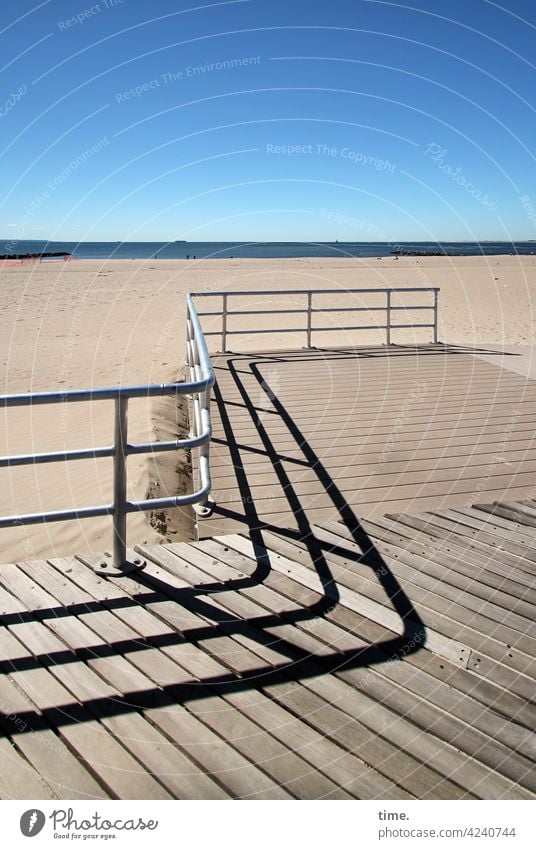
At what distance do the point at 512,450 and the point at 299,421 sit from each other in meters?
1.92

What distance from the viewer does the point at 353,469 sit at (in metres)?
5.02

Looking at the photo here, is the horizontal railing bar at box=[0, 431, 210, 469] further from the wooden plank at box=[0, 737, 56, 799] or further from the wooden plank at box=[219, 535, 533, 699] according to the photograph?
the wooden plank at box=[0, 737, 56, 799]

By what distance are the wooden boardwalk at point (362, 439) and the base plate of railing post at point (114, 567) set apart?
0.56 meters

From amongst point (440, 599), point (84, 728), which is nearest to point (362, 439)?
point (440, 599)

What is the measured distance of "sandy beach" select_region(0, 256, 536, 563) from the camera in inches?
223

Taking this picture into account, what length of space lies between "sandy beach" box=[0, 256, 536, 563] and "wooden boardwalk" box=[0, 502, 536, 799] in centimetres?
148

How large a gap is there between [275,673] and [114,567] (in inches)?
45.9

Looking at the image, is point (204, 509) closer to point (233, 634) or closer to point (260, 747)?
point (233, 634)

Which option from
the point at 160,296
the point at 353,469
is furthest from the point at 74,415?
the point at 160,296

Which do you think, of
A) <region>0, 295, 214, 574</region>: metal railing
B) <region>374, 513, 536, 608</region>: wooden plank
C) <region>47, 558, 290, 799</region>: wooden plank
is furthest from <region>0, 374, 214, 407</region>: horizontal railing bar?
<region>374, 513, 536, 608</region>: wooden plank

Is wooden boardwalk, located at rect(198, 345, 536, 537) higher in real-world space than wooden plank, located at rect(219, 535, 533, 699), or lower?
A: higher

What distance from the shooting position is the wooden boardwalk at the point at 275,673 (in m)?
2.10

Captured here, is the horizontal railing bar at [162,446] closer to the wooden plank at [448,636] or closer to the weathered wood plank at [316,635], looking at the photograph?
the weathered wood plank at [316,635]

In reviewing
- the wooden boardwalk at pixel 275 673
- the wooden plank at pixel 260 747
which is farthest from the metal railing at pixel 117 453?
the wooden plank at pixel 260 747
